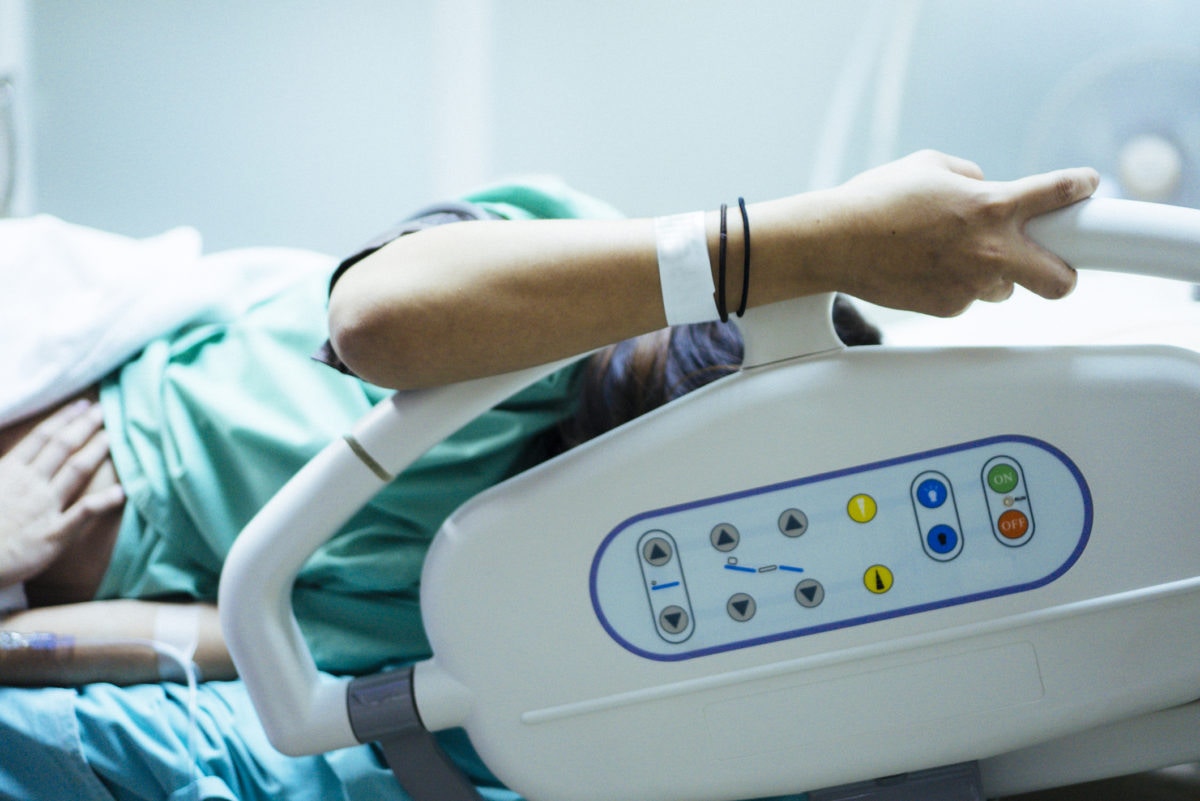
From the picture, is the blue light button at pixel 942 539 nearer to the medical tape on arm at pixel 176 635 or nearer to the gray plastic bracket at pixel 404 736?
the gray plastic bracket at pixel 404 736

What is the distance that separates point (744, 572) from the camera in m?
0.70

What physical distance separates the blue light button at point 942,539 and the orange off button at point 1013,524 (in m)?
0.03

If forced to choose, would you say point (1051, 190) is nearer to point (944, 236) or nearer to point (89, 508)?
point (944, 236)

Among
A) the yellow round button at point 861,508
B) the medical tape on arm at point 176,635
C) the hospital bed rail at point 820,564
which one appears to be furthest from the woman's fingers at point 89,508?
the yellow round button at point 861,508

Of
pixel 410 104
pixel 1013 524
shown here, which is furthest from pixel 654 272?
pixel 410 104

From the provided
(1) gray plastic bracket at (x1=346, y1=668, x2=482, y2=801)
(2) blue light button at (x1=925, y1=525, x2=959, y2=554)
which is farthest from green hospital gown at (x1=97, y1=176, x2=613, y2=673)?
(2) blue light button at (x1=925, y1=525, x2=959, y2=554)

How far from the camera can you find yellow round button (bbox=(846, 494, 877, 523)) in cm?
69

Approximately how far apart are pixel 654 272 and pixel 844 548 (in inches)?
9.5

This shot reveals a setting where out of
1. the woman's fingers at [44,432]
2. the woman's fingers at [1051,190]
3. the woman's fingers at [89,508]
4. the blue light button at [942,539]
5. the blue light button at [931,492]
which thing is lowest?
the woman's fingers at [89,508]

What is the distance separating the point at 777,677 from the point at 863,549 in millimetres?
113

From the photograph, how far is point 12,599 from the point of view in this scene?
39.1 inches

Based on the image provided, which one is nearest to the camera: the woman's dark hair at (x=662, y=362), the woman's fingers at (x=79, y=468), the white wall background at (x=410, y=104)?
the woman's dark hair at (x=662, y=362)

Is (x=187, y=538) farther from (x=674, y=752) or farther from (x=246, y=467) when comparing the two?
(x=674, y=752)

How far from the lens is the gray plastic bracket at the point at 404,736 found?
2.48ft
